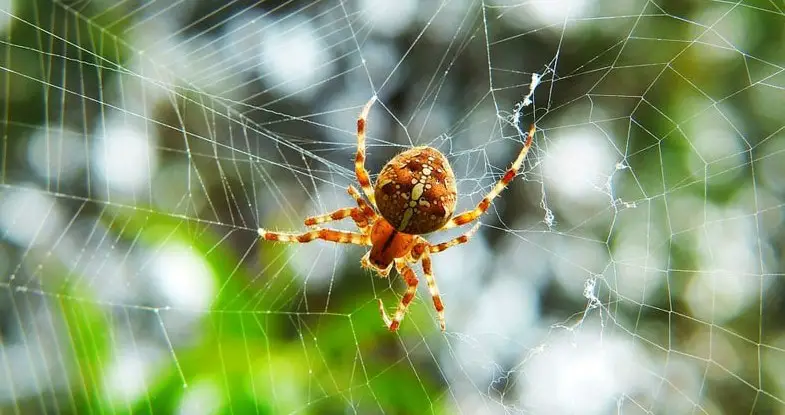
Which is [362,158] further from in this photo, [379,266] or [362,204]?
[379,266]

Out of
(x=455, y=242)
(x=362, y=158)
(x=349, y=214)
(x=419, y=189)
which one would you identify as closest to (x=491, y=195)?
(x=455, y=242)

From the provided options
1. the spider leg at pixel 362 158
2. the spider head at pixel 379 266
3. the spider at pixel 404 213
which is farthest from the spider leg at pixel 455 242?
the spider leg at pixel 362 158

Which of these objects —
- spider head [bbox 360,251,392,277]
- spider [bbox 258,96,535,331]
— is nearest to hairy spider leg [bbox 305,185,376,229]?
spider [bbox 258,96,535,331]

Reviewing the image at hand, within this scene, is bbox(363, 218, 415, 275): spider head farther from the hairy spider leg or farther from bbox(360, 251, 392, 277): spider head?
the hairy spider leg

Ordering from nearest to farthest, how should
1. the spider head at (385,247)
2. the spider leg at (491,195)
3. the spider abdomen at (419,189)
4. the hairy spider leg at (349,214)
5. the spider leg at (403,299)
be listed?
the spider abdomen at (419,189) < the spider leg at (491,195) < the spider leg at (403,299) < the hairy spider leg at (349,214) < the spider head at (385,247)

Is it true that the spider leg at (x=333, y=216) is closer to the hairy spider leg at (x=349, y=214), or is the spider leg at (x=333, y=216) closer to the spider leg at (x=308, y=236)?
the hairy spider leg at (x=349, y=214)

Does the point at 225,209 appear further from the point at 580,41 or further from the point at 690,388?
the point at 690,388

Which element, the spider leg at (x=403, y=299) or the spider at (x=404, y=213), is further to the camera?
the spider leg at (x=403, y=299)
